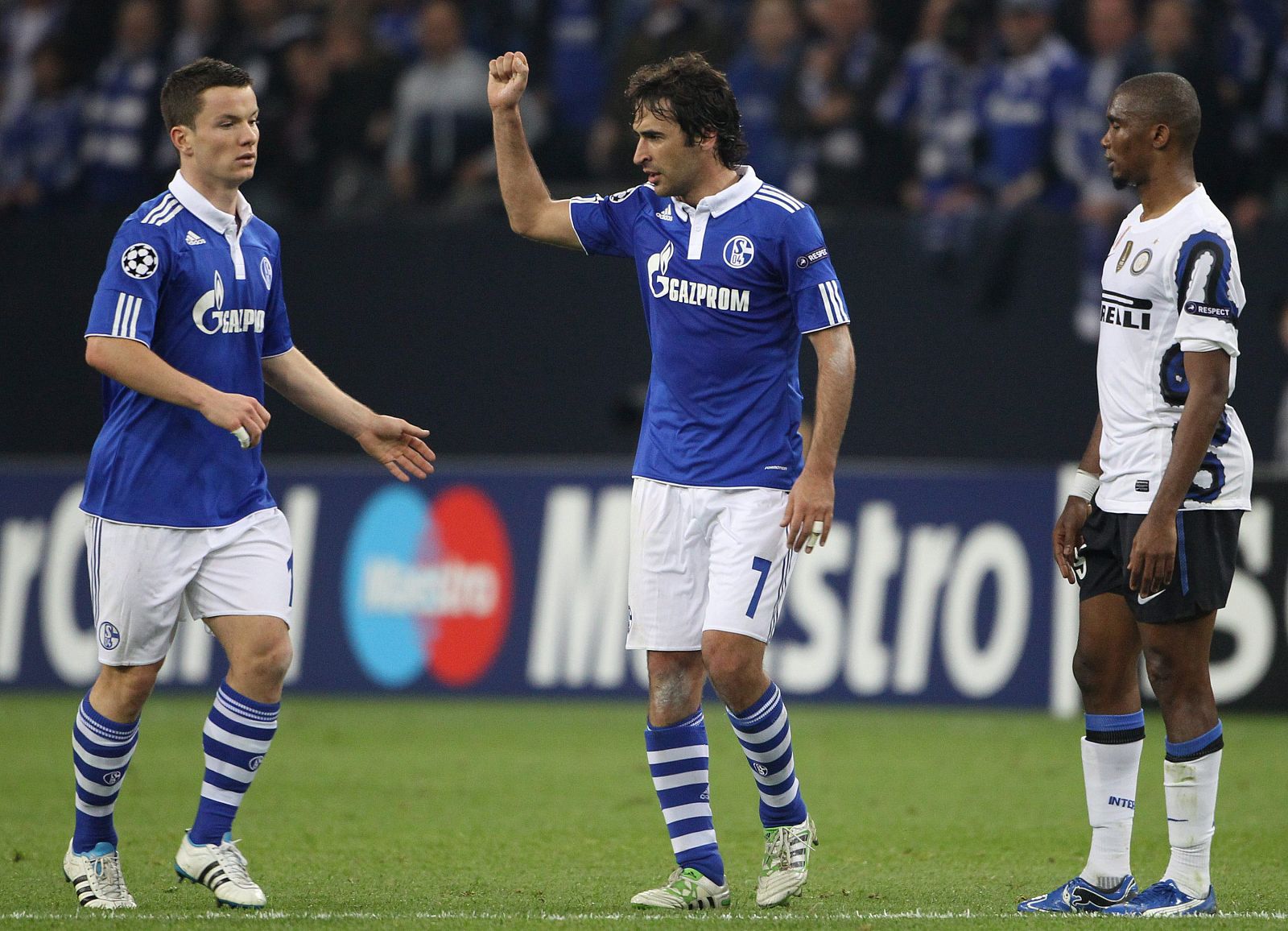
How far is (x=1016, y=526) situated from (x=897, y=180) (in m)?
3.32

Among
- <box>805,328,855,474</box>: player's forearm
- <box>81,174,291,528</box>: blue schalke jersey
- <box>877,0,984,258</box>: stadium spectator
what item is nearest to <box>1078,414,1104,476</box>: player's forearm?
<box>805,328,855,474</box>: player's forearm

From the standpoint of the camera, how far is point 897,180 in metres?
13.9

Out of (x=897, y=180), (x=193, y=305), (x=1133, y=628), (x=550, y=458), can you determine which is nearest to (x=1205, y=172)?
(x=897, y=180)

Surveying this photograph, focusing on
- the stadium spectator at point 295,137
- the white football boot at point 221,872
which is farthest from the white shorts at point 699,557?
the stadium spectator at point 295,137

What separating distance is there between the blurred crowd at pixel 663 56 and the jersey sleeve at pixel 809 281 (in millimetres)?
7556

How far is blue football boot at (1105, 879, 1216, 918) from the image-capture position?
545cm

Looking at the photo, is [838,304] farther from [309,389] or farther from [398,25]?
[398,25]

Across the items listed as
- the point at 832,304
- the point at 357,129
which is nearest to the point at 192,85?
the point at 832,304

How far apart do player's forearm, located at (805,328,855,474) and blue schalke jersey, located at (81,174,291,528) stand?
1.80 metres

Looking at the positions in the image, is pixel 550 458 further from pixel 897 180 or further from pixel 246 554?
pixel 246 554

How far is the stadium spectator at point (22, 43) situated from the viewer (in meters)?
15.9

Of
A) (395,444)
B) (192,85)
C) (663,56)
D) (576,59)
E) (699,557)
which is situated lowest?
(699,557)

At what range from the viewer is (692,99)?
577 centimetres

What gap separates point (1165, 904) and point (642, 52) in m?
10.1
